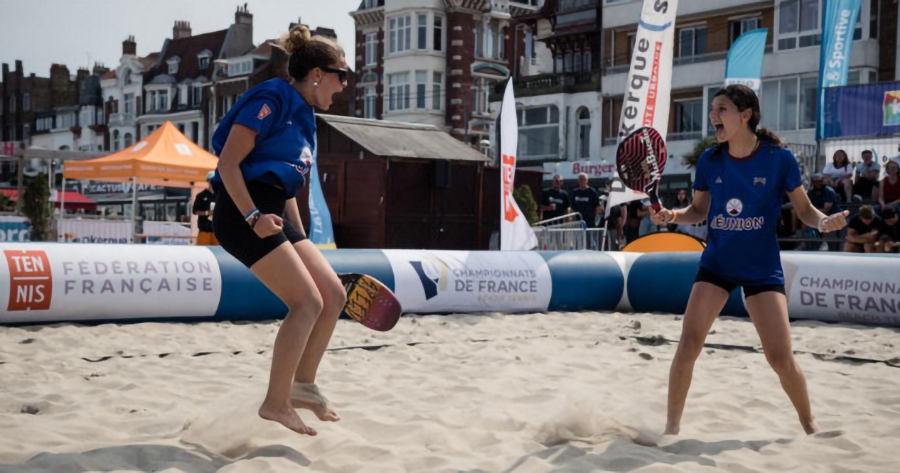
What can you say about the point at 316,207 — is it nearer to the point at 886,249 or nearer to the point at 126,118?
the point at 886,249

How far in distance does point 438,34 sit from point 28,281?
3785 cm

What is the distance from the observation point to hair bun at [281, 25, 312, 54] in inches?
162

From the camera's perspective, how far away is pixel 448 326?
28.6 ft

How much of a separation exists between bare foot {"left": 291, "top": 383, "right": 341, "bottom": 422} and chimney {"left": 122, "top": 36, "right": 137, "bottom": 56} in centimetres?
6479

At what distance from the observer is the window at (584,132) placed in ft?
121

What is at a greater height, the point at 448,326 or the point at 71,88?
the point at 71,88

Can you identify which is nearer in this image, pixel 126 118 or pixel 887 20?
pixel 887 20

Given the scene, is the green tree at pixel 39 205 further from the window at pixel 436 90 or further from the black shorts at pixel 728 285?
the window at pixel 436 90

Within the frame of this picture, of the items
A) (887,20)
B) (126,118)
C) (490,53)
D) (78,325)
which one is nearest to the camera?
(78,325)

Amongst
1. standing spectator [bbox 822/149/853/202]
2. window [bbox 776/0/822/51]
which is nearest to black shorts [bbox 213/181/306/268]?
standing spectator [bbox 822/149/853/202]

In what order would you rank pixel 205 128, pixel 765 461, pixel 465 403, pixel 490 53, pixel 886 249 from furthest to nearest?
pixel 205 128
pixel 490 53
pixel 886 249
pixel 465 403
pixel 765 461

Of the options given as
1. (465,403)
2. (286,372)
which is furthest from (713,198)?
(286,372)

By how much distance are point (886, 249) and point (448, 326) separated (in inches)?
276

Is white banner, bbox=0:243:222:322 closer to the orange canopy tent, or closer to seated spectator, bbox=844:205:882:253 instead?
seated spectator, bbox=844:205:882:253
